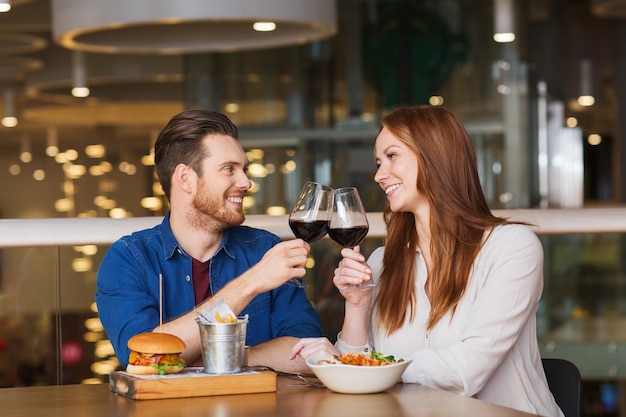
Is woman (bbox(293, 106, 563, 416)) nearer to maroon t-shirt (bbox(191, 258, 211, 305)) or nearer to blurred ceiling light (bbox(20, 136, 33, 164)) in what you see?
maroon t-shirt (bbox(191, 258, 211, 305))

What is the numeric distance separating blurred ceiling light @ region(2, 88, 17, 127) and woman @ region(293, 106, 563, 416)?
9026 millimetres

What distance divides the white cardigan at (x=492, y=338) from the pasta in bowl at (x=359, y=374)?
311mm

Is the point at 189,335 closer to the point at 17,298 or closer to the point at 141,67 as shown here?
the point at 17,298

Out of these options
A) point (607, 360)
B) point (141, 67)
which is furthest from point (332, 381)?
point (141, 67)

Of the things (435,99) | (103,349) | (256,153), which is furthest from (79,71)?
(103,349)

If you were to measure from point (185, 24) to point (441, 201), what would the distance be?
9.72ft

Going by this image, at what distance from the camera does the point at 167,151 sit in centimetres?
280

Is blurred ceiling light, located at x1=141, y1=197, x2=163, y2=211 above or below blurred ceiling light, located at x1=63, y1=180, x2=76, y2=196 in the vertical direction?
below

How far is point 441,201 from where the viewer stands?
2.66m

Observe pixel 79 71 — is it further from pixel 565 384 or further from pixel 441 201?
pixel 565 384

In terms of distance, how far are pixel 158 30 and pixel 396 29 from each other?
4.88 meters

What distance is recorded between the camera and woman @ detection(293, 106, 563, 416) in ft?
8.08

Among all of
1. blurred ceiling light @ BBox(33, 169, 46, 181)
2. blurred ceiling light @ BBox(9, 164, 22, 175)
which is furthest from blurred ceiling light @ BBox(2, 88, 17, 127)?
blurred ceiling light @ BBox(33, 169, 46, 181)

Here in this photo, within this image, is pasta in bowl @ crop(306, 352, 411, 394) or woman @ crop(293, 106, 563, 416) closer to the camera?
pasta in bowl @ crop(306, 352, 411, 394)
